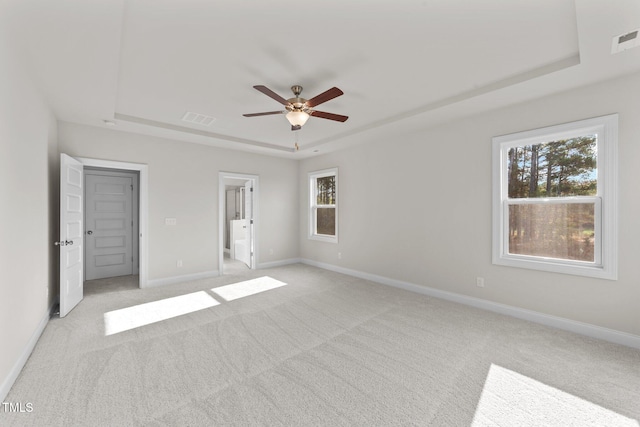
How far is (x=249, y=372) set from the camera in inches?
85.0

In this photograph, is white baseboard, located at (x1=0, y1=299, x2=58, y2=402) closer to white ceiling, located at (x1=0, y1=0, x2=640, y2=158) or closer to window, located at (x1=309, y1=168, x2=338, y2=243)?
white ceiling, located at (x1=0, y1=0, x2=640, y2=158)

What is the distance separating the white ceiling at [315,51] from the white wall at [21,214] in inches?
12.8

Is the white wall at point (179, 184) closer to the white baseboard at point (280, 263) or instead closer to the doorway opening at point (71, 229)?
the white baseboard at point (280, 263)

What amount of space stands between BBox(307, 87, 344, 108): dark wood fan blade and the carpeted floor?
2343mm

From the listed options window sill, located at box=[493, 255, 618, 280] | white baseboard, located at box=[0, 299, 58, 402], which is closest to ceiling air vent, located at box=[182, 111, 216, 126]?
white baseboard, located at box=[0, 299, 58, 402]

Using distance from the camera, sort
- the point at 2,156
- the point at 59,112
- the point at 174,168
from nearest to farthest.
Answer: the point at 2,156 → the point at 59,112 → the point at 174,168

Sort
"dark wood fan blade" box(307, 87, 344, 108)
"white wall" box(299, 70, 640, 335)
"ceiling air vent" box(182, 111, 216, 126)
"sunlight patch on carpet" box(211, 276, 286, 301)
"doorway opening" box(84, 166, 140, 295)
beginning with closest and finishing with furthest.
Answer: "dark wood fan blade" box(307, 87, 344, 108)
"white wall" box(299, 70, 640, 335)
"ceiling air vent" box(182, 111, 216, 126)
"sunlight patch on carpet" box(211, 276, 286, 301)
"doorway opening" box(84, 166, 140, 295)

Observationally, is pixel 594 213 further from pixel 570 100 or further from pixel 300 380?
pixel 300 380

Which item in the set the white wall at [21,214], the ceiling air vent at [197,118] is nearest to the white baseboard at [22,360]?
the white wall at [21,214]

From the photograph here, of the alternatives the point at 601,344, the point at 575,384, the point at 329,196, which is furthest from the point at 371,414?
the point at 329,196

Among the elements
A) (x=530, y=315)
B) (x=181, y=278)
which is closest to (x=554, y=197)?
(x=530, y=315)

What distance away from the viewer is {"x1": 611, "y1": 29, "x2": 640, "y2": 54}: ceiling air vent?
77.9 inches

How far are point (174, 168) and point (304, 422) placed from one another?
4.47 m

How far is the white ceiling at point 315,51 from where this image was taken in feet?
5.89
